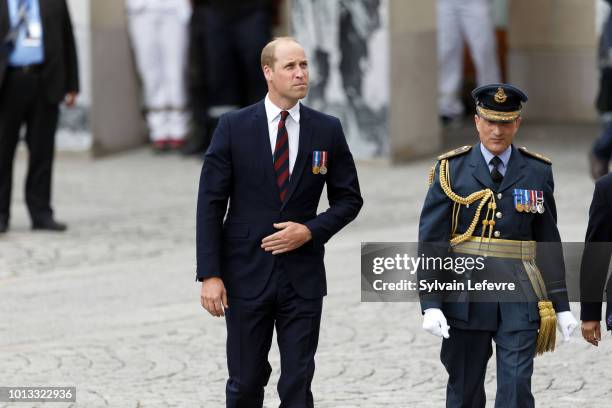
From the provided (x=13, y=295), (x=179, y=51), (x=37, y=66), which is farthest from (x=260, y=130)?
(x=179, y=51)

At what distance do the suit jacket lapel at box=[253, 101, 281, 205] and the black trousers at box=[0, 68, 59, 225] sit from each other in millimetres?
5691

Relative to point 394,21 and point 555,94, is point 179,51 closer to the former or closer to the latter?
point 394,21

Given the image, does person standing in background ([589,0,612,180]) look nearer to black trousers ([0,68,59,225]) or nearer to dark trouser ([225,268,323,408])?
black trousers ([0,68,59,225])

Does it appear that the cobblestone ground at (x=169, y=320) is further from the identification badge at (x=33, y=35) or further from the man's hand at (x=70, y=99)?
the identification badge at (x=33, y=35)

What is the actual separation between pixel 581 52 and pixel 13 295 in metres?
8.21

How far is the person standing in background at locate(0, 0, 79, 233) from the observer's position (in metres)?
11.7

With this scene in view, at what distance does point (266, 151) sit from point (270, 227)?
0.31m

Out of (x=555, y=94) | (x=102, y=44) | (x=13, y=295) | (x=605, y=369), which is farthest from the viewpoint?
(x=555, y=94)

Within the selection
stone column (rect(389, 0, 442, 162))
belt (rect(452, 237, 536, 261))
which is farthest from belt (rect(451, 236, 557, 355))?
stone column (rect(389, 0, 442, 162))

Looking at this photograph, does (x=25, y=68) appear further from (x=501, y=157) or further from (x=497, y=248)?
A: (x=497, y=248)

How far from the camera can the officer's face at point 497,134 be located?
6191mm

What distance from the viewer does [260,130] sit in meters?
6.38

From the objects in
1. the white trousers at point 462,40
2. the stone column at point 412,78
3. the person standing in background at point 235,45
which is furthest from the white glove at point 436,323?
the white trousers at point 462,40

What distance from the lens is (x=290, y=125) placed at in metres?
6.43
